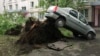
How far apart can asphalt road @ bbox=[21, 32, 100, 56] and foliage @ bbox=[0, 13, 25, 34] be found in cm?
639

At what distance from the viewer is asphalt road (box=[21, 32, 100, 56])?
710 inches

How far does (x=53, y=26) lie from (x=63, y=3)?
22249 mm

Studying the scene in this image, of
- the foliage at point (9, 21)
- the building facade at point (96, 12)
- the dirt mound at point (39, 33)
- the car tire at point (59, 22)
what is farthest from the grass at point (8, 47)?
the building facade at point (96, 12)

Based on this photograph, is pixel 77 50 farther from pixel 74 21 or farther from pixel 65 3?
pixel 65 3

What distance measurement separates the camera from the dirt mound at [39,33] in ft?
62.2

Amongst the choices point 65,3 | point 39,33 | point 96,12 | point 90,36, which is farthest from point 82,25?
point 96,12

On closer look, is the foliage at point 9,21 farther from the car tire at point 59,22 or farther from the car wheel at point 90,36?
the car wheel at point 90,36

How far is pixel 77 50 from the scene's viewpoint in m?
19.1

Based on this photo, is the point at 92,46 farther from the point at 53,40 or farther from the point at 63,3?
the point at 63,3

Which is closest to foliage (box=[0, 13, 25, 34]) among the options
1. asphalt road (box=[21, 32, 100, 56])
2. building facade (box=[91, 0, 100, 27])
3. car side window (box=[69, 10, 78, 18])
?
car side window (box=[69, 10, 78, 18])

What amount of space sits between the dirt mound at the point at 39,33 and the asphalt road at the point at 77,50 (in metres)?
0.99

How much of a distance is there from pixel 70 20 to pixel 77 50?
2.82m

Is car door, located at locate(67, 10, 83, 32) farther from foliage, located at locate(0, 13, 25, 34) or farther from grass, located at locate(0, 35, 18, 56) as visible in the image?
foliage, located at locate(0, 13, 25, 34)

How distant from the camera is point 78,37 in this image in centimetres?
2295
